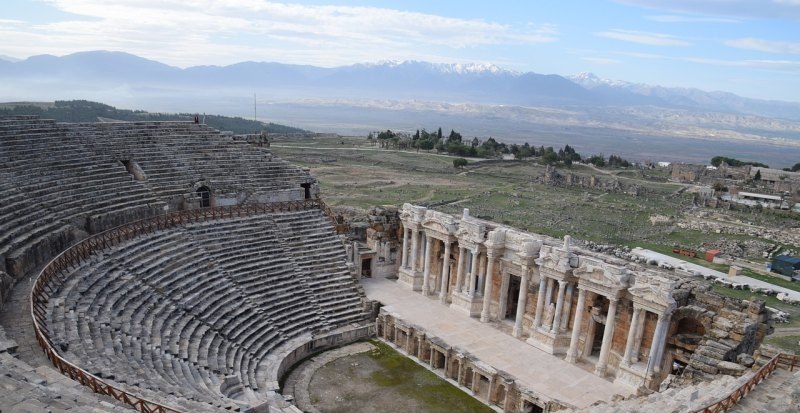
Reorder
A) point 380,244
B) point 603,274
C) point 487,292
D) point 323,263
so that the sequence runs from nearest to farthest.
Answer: point 603,274
point 487,292
point 323,263
point 380,244

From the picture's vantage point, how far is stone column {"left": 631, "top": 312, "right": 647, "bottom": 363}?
23.6 meters

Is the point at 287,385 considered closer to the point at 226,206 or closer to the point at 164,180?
the point at 226,206

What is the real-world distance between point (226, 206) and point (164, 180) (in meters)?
3.58

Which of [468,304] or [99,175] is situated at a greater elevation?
[99,175]

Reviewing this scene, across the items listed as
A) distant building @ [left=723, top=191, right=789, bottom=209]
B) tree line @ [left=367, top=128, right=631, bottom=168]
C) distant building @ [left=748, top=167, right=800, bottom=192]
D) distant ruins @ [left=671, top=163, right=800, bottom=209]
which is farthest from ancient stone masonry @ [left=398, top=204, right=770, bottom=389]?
tree line @ [left=367, top=128, right=631, bottom=168]

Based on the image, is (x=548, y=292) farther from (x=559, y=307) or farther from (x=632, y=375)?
(x=632, y=375)

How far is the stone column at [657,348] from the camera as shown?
22.9 metres

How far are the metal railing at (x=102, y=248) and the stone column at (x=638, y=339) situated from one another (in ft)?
59.2

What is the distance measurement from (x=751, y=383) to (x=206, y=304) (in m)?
20.7

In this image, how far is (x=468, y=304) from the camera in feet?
98.7

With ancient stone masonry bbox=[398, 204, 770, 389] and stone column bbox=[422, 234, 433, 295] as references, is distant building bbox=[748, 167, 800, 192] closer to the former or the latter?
ancient stone masonry bbox=[398, 204, 770, 389]

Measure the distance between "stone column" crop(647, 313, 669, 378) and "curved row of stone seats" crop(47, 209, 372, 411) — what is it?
14147mm

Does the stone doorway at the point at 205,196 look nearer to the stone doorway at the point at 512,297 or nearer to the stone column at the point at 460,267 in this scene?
the stone column at the point at 460,267

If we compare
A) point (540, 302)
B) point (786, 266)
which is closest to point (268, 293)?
point (540, 302)
